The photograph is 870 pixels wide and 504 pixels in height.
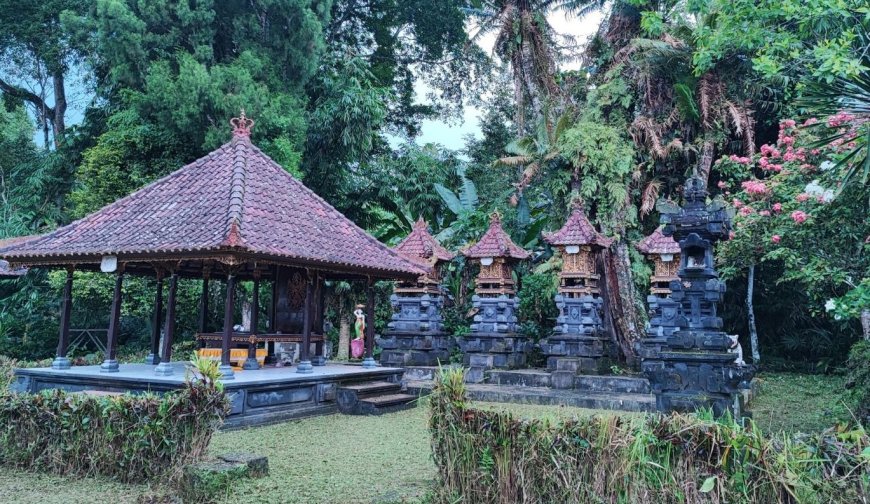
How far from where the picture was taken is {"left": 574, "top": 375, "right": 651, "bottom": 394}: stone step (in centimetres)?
1174

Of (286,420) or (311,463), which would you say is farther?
(286,420)

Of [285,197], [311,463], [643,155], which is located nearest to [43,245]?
[285,197]

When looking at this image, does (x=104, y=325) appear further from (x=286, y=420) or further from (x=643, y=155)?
(x=643, y=155)

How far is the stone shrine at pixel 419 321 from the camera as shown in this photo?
14.7m

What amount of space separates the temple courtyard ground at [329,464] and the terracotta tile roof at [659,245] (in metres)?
4.36

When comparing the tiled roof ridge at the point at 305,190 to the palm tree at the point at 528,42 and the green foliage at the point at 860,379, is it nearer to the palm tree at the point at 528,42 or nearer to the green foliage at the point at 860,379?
the green foliage at the point at 860,379

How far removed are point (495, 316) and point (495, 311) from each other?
11 centimetres

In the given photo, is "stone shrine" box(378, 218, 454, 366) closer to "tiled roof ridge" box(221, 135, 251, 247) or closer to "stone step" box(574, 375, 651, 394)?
"stone step" box(574, 375, 651, 394)

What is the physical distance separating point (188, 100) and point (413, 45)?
473 inches

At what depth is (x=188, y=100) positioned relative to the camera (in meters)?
15.6

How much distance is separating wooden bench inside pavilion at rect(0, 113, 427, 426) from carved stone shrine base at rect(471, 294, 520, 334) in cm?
256

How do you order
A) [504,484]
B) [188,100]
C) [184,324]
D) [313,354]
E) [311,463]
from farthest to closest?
[184,324], [188,100], [313,354], [311,463], [504,484]

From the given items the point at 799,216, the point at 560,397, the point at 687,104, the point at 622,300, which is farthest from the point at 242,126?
the point at 687,104

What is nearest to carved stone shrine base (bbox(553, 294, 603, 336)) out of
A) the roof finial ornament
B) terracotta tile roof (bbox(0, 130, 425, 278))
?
terracotta tile roof (bbox(0, 130, 425, 278))
